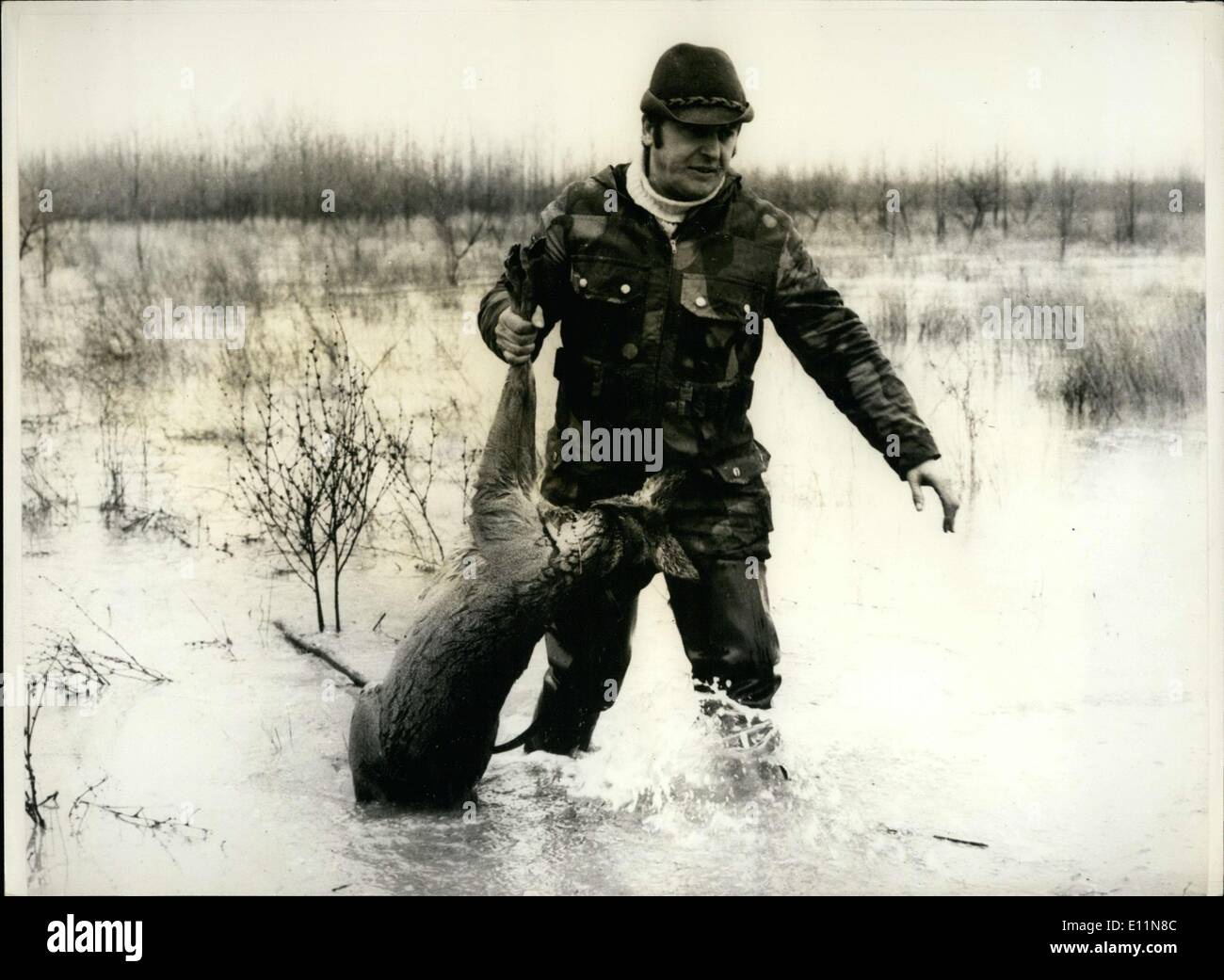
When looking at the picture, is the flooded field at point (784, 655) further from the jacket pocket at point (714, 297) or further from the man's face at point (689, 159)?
the man's face at point (689, 159)

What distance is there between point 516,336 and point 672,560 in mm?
994

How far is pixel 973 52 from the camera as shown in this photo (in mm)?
5523

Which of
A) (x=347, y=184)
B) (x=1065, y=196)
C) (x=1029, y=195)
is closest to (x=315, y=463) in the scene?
(x=347, y=184)

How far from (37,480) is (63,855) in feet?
4.77

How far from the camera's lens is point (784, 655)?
545 centimetres

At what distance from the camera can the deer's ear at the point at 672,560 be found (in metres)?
5.25

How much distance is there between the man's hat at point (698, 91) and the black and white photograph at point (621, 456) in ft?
0.09

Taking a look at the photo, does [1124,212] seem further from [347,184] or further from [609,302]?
[347,184]

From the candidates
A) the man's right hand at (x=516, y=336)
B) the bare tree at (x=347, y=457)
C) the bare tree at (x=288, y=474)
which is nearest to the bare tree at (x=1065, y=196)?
the man's right hand at (x=516, y=336)

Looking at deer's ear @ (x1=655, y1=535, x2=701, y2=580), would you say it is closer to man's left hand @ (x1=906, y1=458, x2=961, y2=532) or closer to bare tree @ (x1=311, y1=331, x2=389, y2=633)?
man's left hand @ (x1=906, y1=458, x2=961, y2=532)

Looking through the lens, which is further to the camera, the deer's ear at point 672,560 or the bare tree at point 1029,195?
the bare tree at point 1029,195

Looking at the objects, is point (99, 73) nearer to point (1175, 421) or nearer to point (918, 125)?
point (918, 125)

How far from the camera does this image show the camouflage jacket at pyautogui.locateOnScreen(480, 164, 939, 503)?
521 centimetres

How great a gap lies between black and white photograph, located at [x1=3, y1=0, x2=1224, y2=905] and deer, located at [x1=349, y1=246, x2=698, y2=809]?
76 mm
